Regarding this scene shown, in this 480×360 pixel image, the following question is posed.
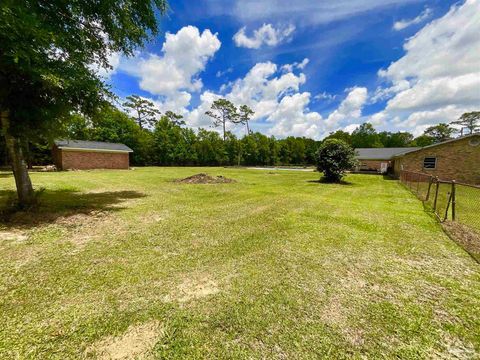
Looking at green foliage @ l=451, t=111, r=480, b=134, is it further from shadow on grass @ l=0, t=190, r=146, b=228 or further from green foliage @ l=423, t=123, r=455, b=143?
shadow on grass @ l=0, t=190, r=146, b=228

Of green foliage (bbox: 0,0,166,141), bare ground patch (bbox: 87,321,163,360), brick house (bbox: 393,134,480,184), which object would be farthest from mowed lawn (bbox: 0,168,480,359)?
brick house (bbox: 393,134,480,184)

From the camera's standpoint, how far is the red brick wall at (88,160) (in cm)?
2395

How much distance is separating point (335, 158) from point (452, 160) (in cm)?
1117

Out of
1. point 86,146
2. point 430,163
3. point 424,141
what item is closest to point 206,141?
point 86,146

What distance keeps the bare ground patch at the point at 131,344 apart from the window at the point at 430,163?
26044 millimetres

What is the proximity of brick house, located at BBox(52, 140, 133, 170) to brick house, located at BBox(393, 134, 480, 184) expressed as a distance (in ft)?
105

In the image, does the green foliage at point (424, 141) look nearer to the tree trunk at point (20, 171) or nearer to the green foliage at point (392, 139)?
the green foliage at point (392, 139)

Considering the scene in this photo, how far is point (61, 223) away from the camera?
611cm

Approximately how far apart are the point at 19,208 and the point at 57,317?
5.96 meters

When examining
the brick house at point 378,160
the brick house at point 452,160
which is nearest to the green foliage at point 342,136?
the brick house at point 378,160

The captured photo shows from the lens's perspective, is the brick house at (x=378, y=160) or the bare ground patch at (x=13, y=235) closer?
the bare ground patch at (x=13, y=235)

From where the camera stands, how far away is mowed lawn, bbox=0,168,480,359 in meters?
2.37

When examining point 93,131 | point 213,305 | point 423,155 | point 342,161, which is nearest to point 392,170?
point 423,155

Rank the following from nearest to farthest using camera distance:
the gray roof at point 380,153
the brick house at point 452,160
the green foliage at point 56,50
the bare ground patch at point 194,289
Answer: the bare ground patch at point 194,289, the green foliage at point 56,50, the brick house at point 452,160, the gray roof at point 380,153
